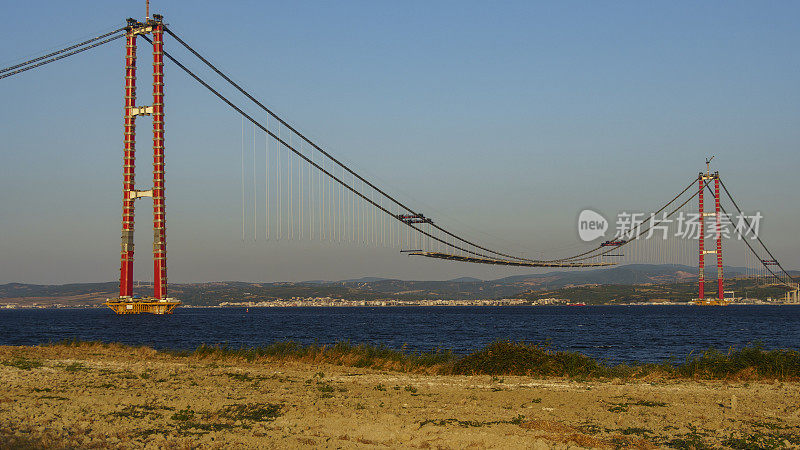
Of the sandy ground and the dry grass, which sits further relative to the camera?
the dry grass

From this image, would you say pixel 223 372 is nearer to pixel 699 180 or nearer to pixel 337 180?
pixel 337 180

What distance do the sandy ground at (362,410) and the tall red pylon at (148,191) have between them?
164 feet

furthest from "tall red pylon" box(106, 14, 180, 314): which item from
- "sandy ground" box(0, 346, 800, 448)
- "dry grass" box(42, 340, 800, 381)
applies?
"sandy ground" box(0, 346, 800, 448)

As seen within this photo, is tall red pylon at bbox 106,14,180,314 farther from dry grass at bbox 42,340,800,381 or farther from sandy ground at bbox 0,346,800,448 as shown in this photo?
sandy ground at bbox 0,346,800,448

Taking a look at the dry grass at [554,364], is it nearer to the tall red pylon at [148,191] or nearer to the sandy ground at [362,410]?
the sandy ground at [362,410]

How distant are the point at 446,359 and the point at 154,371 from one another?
1216 cm

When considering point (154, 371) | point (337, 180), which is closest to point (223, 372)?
point (154, 371)

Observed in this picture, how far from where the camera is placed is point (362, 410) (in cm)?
1592

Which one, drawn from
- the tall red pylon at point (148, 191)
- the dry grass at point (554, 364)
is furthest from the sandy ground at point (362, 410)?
the tall red pylon at point (148, 191)

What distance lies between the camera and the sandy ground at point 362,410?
41.4ft

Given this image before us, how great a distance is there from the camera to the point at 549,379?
23.2 metres

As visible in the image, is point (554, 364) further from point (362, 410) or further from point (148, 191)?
point (148, 191)

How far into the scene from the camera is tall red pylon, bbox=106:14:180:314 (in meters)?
72.7

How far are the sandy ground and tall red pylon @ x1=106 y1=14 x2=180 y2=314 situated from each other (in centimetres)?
5012
